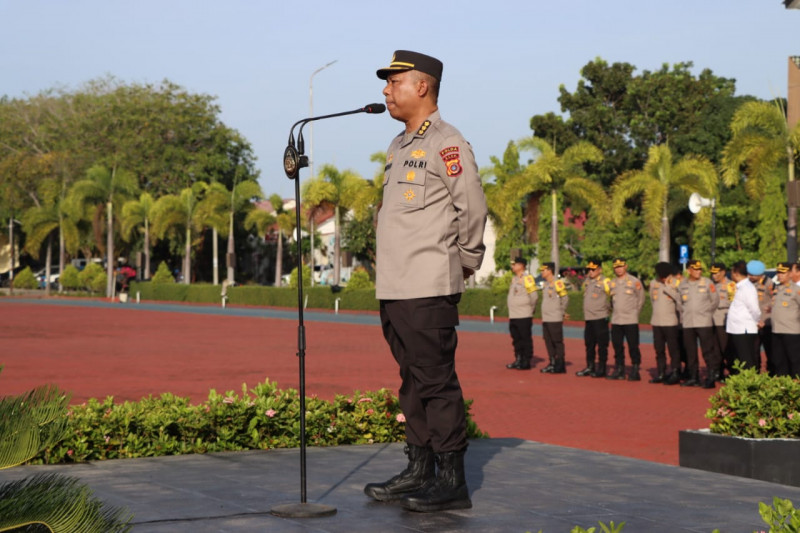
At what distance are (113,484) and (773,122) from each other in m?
26.7

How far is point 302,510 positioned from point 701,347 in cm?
1132

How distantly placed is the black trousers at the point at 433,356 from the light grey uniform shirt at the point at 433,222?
7 cm

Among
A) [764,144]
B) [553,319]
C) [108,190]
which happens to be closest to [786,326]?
[553,319]

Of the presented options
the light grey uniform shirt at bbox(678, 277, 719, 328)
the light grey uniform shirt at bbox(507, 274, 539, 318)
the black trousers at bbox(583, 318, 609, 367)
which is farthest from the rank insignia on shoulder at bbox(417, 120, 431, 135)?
the light grey uniform shirt at bbox(507, 274, 539, 318)

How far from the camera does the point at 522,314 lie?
1766 centimetres

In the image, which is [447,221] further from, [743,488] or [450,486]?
[743,488]

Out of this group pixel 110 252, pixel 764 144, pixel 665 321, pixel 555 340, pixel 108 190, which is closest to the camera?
pixel 665 321

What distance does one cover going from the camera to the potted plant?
6.45 meters

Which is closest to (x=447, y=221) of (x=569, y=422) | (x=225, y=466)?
(x=225, y=466)

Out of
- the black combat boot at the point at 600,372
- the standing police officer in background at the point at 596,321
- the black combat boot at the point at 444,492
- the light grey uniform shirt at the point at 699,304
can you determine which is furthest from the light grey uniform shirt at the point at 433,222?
the black combat boot at the point at 600,372

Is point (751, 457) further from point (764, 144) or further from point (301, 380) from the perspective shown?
point (764, 144)

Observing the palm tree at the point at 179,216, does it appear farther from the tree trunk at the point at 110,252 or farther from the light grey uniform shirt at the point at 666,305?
the light grey uniform shirt at the point at 666,305

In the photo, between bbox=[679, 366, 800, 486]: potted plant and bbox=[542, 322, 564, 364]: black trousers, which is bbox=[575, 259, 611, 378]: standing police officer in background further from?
bbox=[679, 366, 800, 486]: potted plant

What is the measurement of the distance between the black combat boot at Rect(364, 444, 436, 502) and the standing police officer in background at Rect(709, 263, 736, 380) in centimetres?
1072
